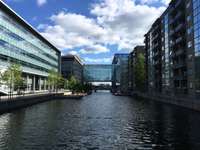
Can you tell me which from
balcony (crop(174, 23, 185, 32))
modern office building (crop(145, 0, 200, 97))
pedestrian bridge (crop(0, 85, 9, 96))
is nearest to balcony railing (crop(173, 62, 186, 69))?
modern office building (crop(145, 0, 200, 97))

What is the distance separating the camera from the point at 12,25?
108875 mm

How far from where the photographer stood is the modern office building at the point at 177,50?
83688 mm

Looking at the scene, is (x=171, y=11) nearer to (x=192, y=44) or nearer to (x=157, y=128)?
(x=192, y=44)

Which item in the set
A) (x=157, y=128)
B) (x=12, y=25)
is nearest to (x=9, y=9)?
(x=12, y=25)

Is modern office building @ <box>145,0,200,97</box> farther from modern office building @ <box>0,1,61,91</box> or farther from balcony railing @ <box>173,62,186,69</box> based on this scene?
modern office building @ <box>0,1,61,91</box>

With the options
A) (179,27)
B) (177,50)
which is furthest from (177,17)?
(177,50)

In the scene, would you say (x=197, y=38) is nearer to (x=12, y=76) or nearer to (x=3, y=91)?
(x=12, y=76)

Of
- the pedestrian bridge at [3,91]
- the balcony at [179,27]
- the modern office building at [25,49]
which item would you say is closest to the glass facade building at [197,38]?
the balcony at [179,27]

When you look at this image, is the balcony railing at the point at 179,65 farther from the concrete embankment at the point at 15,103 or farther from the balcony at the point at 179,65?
the concrete embankment at the point at 15,103

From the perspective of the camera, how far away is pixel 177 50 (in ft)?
350

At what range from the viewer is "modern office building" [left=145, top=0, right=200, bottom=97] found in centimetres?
8369

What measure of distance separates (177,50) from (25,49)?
62998 mm

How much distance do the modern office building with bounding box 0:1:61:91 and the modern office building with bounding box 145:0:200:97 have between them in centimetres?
5832

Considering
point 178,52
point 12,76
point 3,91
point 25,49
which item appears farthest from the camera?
point 25,49
